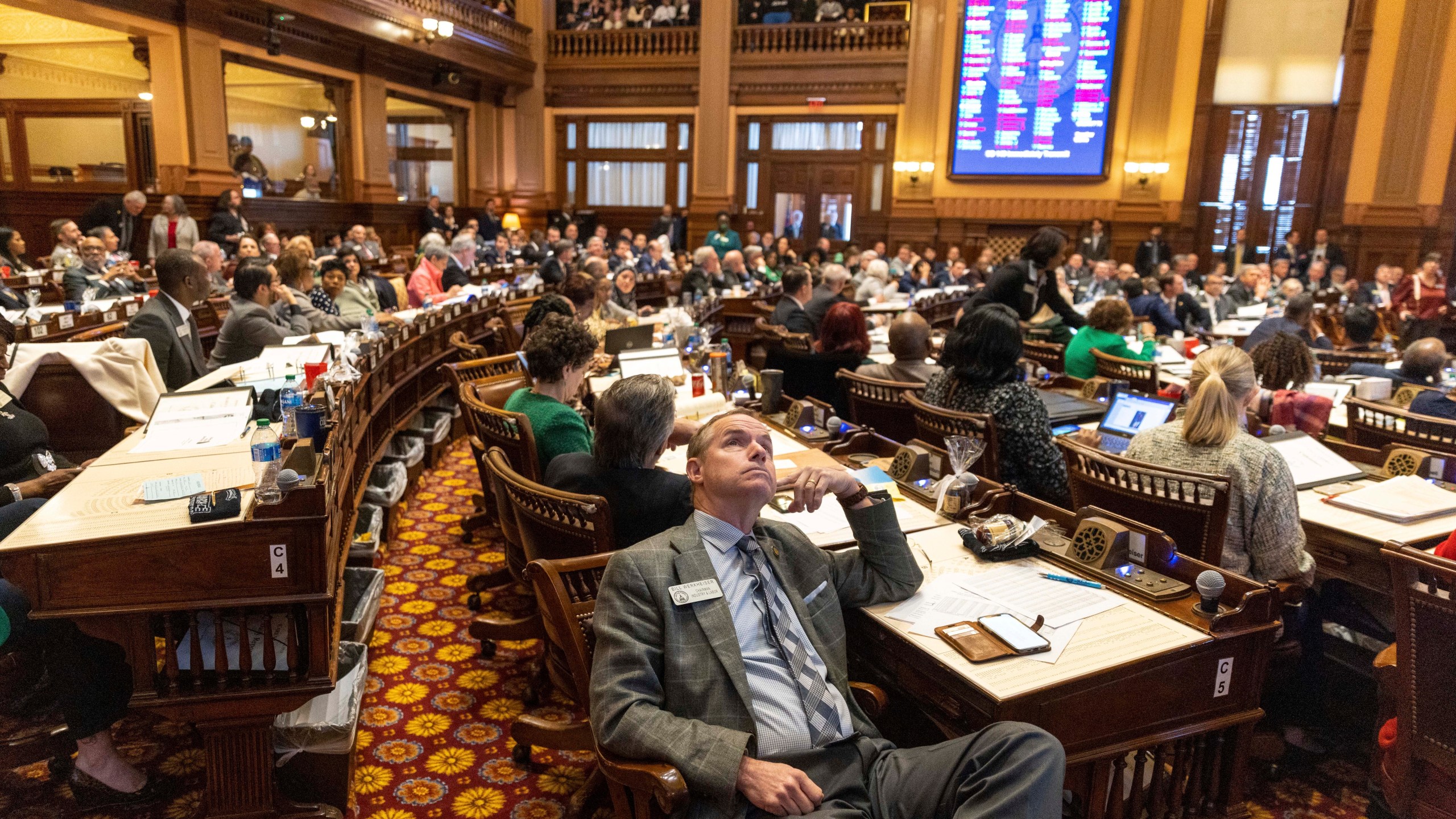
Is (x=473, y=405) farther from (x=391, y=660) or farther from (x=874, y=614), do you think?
(x=874, y=614)

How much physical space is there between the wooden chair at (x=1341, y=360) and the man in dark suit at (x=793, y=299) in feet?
10.7

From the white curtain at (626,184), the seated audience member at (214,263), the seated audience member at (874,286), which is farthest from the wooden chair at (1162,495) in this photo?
the white curtain at (626,184)

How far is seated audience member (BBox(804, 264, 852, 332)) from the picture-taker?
22.0 feet

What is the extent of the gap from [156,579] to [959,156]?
14.5 meters

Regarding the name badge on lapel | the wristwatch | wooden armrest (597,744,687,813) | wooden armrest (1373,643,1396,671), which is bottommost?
wooden armrest (1373,643,1396,671)

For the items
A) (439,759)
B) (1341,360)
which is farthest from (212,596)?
(1341,360)

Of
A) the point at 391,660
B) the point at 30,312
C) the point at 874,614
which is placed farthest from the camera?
the point at 30,312

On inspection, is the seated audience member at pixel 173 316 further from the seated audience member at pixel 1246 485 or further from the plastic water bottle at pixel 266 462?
the seated audience member at pixel 1246 485

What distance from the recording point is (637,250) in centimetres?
1348

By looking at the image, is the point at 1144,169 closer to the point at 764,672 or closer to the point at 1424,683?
the point at 1424,683

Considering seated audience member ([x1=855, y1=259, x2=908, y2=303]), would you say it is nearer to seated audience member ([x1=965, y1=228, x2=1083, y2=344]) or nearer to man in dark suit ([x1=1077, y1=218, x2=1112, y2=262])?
seated audience member ([x1=965, y1=228, x2=1083, y2=344])

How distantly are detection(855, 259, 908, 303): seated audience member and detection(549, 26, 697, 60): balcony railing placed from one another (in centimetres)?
745

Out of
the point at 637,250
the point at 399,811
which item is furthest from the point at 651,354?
the point at 637,250

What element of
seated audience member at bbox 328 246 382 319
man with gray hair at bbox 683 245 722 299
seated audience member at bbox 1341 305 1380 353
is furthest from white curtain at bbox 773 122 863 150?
seated audience member at bbox 1341 305 1380 353
